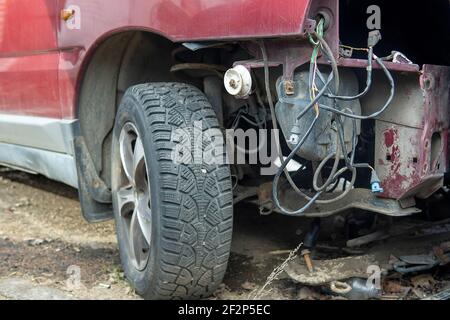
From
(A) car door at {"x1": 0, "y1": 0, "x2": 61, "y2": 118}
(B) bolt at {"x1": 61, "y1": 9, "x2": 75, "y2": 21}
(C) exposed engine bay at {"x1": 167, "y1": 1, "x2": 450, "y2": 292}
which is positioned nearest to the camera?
(C) exposed engine bay at {"x1": 167, "y1": 1, "x2": 450, "y2": 292}

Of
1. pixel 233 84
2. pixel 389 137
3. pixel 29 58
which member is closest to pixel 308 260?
pixel 389 137

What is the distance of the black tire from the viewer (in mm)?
2584

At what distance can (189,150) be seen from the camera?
2641 millimetres

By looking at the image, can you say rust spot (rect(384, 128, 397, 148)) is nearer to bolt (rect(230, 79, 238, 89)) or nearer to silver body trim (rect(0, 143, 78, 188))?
bolt (rect(230, 79, 238, 89))

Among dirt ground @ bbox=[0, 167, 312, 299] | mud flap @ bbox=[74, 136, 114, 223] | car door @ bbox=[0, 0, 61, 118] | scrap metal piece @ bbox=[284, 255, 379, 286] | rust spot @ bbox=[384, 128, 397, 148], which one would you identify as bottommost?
dirt ground @ bbox=[0, 167, 312, 299]

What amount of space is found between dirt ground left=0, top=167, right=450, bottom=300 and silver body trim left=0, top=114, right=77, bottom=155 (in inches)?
25.6

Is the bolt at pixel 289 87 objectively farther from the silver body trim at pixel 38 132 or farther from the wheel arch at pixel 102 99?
the silver body trim at pixel 38 132

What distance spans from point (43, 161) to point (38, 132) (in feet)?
0.77

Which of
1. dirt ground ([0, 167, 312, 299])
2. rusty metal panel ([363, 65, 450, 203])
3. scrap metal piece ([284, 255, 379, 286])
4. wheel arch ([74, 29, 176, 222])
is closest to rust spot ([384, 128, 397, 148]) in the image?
rusty metal panel ([363, 65, 450, 203])

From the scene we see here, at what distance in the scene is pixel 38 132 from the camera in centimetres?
386

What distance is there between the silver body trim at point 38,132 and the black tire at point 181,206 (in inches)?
36.3

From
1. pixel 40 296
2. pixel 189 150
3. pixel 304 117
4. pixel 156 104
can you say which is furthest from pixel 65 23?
pixel 304 117

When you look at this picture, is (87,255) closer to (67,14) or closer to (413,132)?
(67,14)

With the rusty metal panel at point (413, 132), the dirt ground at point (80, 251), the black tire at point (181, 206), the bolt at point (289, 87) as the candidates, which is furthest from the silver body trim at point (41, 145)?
the rusty metal panel at point (413, 132)
